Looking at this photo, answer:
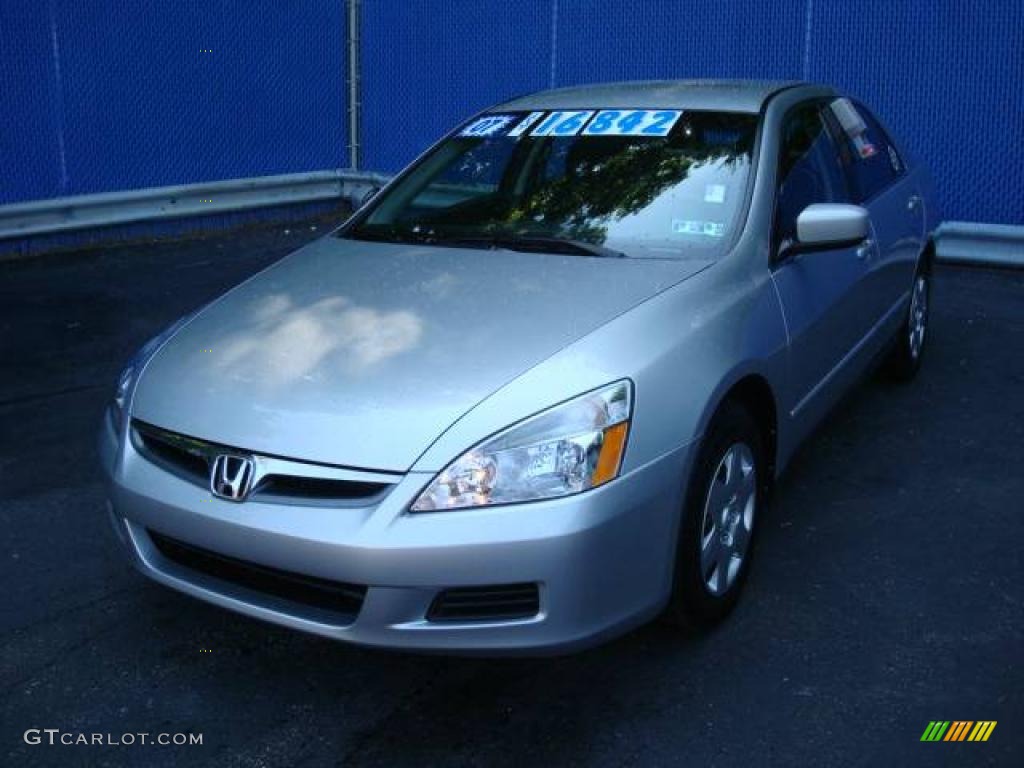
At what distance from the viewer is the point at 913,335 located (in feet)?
19.4

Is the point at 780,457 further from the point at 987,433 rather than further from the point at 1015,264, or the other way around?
the point at 1015,264

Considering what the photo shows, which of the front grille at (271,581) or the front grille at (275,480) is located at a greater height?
the front grille at (275,480)

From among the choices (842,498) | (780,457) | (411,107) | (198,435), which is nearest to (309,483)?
(198,435)

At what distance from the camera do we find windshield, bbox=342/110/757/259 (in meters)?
3.86

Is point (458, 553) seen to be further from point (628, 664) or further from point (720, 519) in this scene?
point (720, 519)

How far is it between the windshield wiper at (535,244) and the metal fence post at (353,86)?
309 inches

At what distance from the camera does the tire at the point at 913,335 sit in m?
5.77

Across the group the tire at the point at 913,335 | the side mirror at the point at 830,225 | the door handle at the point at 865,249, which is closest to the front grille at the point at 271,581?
the side mirror at the point at 830,225

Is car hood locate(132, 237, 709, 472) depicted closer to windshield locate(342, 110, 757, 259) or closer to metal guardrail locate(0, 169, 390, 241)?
windshield locate(342, 110, 757, 259)

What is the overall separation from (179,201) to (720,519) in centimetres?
775

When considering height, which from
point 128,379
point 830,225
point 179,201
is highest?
point 830,225

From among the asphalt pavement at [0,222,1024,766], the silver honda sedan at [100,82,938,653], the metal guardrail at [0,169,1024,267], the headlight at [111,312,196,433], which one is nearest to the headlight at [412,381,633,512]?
the silver honda sedan at [100,82,938,653]

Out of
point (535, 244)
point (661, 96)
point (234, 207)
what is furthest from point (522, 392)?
point (234, 207)

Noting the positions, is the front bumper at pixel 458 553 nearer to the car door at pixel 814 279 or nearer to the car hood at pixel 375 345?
the car hood at pixel 375 345
